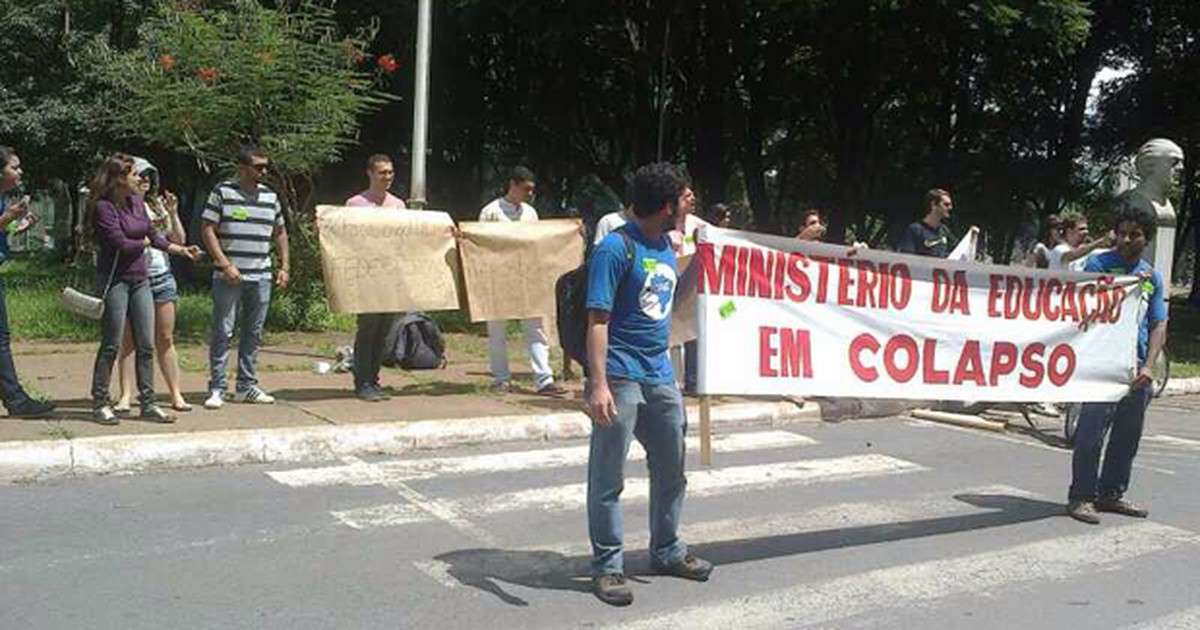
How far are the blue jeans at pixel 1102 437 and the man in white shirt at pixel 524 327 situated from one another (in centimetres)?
440

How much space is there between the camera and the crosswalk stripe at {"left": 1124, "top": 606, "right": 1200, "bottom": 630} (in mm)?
4992

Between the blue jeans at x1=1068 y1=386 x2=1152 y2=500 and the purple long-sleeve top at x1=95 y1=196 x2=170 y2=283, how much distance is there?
232 inches

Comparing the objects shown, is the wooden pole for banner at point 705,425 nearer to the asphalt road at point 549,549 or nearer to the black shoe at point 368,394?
the asphalt road at point 549,549

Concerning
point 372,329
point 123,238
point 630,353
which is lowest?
point 372,329

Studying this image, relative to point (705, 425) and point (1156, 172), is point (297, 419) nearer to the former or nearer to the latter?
point (705, 425)

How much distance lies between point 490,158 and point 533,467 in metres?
29.8

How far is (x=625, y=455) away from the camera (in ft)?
16.5

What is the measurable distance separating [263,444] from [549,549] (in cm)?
254

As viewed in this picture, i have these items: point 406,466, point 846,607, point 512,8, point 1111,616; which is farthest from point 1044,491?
point 512,8

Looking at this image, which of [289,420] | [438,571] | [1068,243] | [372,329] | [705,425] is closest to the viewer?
[438,571]

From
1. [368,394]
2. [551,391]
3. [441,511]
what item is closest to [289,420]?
[368,394]

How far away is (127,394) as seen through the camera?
7906 mm

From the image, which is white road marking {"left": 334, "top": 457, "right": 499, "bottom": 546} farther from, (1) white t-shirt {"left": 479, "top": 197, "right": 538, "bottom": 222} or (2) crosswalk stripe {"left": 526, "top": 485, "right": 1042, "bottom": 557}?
(1) white t-shirt {"left": 479, "top": 197, "right": 538, "bottom": 222}

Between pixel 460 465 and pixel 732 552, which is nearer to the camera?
pixel 732 552
